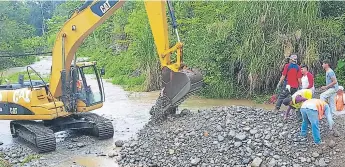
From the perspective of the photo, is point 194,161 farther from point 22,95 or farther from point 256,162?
point 22,95

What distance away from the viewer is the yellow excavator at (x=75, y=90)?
980 centimetres

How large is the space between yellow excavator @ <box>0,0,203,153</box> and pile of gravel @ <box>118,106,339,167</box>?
0.88 m

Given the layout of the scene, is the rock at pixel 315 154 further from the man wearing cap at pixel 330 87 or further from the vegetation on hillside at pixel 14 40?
the vegetation on hillside at pixel 14 40

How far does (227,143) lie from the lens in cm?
839

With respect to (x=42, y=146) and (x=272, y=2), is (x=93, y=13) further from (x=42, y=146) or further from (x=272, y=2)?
(x=272, y=2)

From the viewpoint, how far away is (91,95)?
11.3m

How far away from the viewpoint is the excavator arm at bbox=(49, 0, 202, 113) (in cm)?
969

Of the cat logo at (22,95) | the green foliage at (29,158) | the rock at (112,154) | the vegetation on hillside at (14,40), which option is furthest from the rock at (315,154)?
the vegetation on hillside at (14,40)

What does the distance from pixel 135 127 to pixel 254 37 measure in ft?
18.3

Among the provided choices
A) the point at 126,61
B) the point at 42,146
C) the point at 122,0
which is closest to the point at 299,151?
the point at 122,0

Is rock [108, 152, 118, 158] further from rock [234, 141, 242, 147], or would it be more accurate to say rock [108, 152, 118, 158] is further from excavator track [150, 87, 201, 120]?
rock [234, 141, 242, 147]

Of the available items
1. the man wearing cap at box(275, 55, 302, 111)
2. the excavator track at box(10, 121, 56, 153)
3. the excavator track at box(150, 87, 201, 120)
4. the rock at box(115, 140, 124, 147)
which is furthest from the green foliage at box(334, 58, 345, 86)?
the excavator track at box(10, 121, 56, 153)

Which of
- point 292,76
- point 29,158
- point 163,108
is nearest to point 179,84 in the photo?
point 163,108

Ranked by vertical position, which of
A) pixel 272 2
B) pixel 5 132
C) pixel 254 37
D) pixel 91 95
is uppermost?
pixel 272 2
